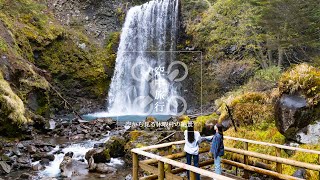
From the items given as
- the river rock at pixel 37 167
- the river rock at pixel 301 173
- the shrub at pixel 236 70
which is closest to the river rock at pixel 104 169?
the river rock at pixel 37 167

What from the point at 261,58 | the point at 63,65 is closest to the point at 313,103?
the point at 261,58

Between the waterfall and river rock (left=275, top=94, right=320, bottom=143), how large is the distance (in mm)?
15071

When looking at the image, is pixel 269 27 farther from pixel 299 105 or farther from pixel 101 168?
pixel 101 168

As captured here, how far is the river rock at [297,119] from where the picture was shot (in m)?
7.67

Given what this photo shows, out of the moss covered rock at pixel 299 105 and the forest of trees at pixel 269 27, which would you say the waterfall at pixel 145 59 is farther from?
the moss covered rock at pixel 299 105

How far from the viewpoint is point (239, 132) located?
9.76 metres

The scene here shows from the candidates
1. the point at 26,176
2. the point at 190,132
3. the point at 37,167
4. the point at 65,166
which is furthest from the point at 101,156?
the point at 190,132

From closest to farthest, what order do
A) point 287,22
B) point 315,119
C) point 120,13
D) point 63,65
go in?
point 315,119 → point 287,22 → point 63,65 → point 120,13

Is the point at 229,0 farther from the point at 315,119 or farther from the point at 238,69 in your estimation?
the point at 315,119

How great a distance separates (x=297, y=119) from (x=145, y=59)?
18588 mm

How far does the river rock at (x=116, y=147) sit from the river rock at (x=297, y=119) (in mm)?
5730

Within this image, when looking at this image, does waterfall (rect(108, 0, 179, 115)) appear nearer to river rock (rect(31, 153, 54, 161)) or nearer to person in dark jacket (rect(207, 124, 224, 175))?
river rock (rect(31, 153, 54, 161))

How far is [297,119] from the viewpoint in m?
7.86

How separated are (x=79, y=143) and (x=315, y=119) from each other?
376 inches
